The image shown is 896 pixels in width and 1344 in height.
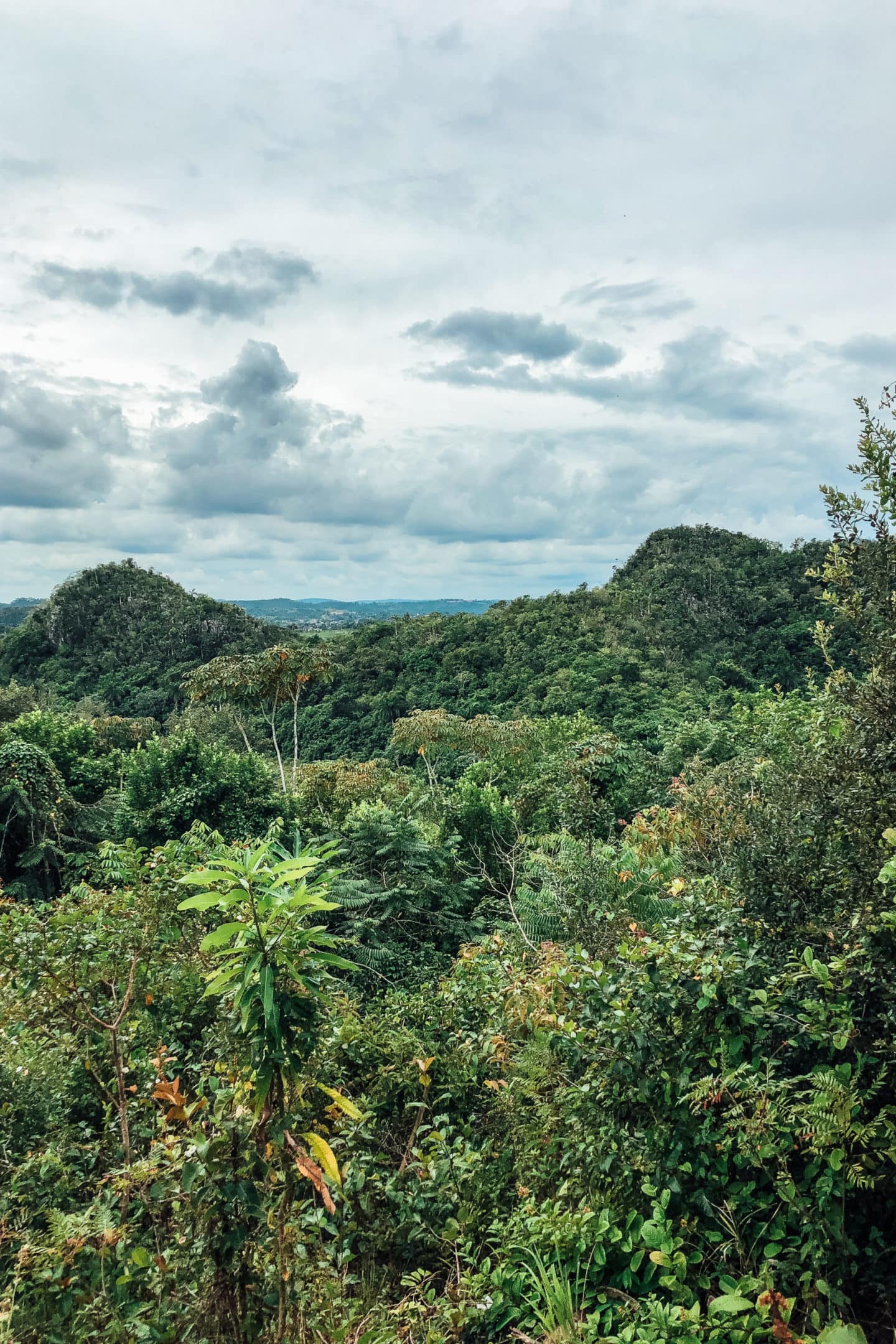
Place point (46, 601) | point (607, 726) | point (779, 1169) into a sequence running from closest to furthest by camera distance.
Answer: point (779, 1169) < point (607, 726) < point (46, 601)

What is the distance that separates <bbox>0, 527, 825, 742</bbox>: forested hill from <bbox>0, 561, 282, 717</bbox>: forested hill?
10cm

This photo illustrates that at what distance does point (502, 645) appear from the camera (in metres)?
36.1

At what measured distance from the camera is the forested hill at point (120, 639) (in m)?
39.2

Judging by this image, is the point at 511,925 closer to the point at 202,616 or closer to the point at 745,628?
the point at 745,628

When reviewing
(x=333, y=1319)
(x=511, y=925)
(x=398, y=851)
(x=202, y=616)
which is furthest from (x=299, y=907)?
(x=202, y=616)

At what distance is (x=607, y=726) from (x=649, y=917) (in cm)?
1945

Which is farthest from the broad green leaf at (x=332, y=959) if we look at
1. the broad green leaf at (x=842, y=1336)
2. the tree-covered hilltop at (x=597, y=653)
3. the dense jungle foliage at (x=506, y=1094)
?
the tree-covered hilltop at (x=597, y=653)

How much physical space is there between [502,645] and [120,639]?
77.5 feet

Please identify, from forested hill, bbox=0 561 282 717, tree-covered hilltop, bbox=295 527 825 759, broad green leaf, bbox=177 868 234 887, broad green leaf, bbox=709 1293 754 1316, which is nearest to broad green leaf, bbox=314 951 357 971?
broad green leaf, bbox=177 868 234 887

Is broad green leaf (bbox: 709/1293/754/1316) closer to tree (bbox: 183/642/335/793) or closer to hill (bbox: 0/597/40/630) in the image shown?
tree (bbox: 183/642/335/793)

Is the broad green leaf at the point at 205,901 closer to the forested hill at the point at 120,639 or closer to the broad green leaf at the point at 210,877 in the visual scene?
the broad green leaf at the point at 210,877

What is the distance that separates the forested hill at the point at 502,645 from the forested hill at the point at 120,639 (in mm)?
100

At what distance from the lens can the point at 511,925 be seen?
7.31 meters

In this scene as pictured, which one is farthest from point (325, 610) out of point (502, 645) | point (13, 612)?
point (502, 645)
